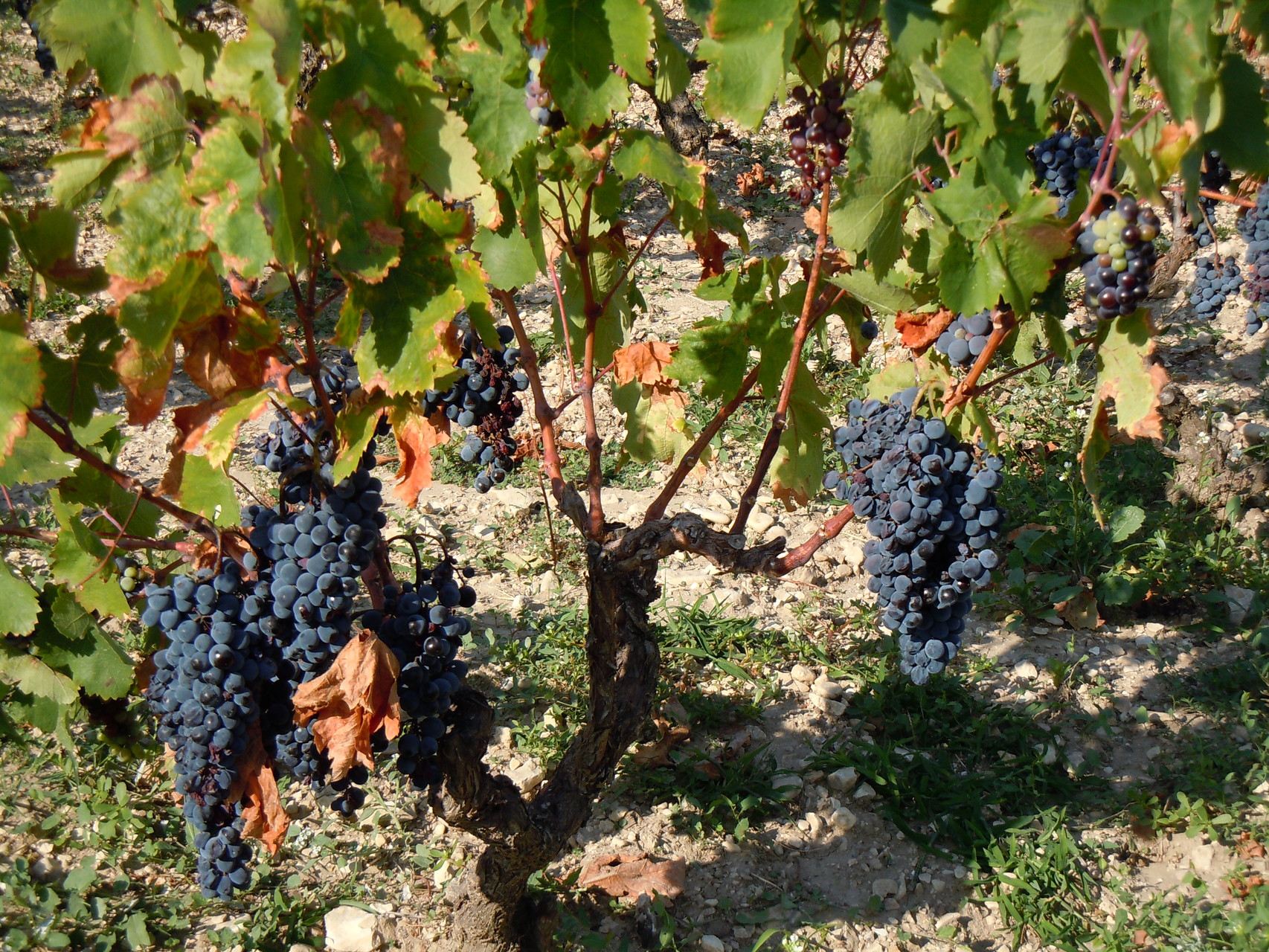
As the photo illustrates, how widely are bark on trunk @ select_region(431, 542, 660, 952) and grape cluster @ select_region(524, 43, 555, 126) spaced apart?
3.05 ft

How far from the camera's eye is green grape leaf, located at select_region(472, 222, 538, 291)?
6.19 feet

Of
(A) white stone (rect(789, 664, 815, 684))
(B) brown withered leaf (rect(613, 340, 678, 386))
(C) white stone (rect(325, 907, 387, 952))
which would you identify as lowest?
(C) white stone (rect(325, 907, 387, 952))

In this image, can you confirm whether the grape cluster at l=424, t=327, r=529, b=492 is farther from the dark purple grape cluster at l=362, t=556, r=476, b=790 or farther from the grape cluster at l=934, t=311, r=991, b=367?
the grape cluster at l=934, t=311, r=991, b=367

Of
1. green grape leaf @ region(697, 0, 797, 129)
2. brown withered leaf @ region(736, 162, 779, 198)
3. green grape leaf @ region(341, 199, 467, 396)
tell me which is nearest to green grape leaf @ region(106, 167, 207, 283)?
green grape leaf @ region(341, 199, 467, 396)

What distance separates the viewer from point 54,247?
141 centimetres

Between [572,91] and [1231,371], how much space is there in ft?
15.5

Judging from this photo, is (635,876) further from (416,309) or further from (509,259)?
(416,309)

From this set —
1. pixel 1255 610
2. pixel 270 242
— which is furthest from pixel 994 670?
pixel 270 242

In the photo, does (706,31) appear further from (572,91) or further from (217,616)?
(217,616)

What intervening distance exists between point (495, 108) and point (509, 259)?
1.17 ft

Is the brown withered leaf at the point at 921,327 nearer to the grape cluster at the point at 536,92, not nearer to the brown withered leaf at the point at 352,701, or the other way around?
the grape cluster at the point at 536,92

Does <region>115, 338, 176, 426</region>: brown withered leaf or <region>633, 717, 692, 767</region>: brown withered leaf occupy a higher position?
<region>633, 717, 692, 767</region>: brown withered leaf

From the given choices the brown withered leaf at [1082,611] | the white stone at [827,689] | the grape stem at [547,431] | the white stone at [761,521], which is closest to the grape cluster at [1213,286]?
the brown withered leaf at [1082,611]

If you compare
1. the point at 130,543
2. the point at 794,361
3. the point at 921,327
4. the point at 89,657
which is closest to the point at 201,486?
the point at 130,543
